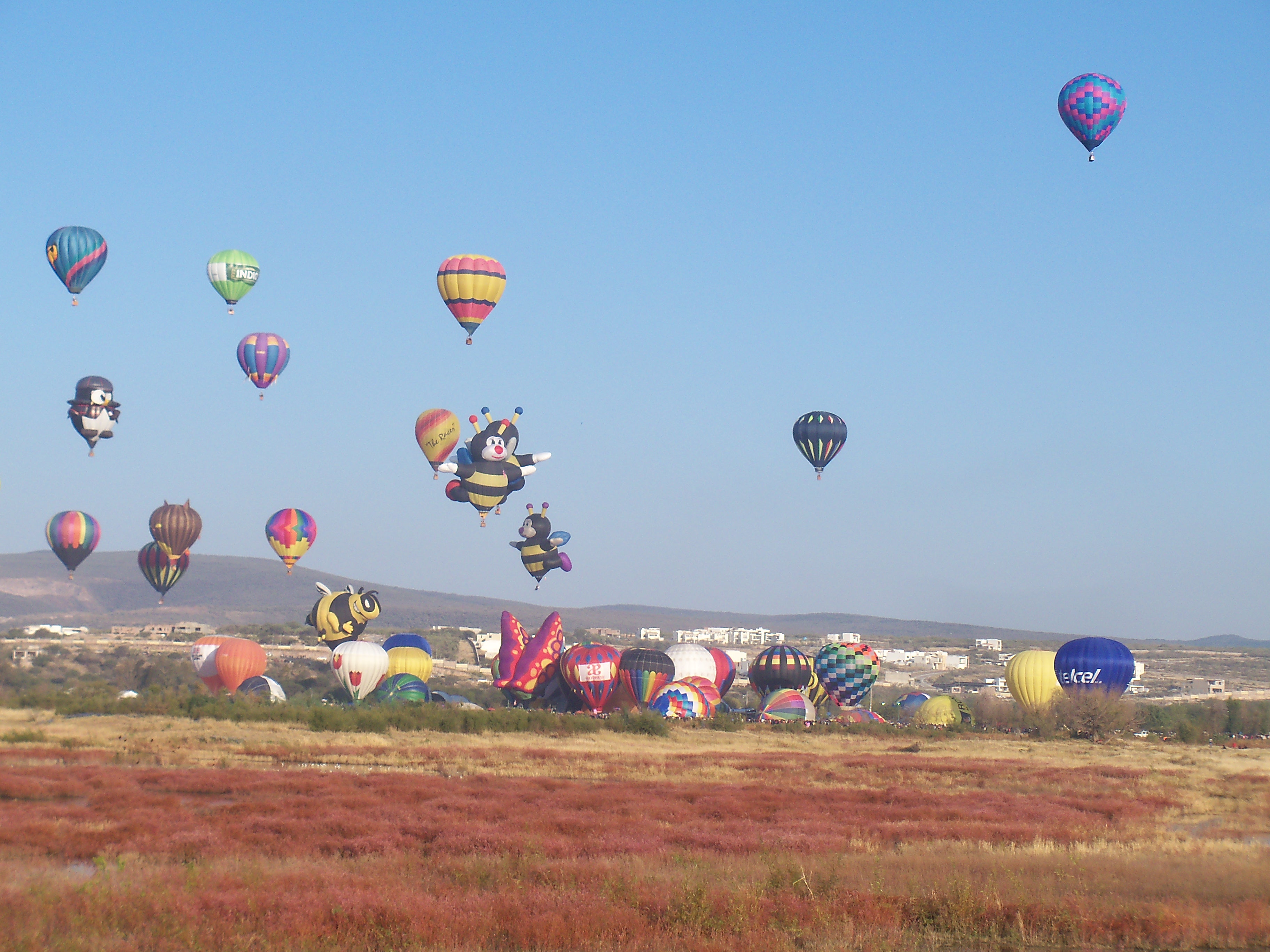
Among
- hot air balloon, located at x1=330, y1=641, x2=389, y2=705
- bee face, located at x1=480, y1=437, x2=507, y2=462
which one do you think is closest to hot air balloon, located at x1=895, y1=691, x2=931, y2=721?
hot air balloon, located at x1=330, y1=641, x2=389, y2=705

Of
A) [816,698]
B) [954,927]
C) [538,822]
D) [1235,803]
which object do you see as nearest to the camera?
[954,927]

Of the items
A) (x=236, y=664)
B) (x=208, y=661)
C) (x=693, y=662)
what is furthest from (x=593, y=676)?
(x=208, y=661)

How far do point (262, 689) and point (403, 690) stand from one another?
6.90 metres

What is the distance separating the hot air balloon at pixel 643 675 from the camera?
57.6 m

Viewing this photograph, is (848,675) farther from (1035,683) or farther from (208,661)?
(208,661)

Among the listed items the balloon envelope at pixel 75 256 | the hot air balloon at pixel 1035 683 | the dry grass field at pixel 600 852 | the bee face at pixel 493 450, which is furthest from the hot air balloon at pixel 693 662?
the balloon envelope at pixel 75 256

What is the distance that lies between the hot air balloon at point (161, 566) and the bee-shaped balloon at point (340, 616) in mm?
8602

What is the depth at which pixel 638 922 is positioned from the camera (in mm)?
14438

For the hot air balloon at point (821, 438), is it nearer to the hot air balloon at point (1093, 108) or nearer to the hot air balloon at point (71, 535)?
the hot air balloon at point (1093, 108)

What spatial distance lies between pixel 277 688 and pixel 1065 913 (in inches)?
2040

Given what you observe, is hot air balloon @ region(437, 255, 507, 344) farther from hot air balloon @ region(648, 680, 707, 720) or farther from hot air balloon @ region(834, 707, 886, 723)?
hot air balloon @ region(834, 707, 886, 723)

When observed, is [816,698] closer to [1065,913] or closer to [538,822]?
[538,822]

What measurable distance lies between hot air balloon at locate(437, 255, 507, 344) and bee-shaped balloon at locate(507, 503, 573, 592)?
32.1 feet

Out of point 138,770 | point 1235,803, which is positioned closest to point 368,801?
point 138,770
